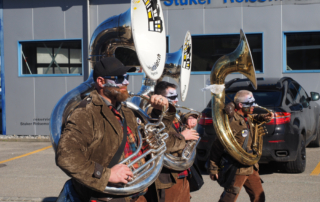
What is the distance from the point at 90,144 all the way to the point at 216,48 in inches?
353

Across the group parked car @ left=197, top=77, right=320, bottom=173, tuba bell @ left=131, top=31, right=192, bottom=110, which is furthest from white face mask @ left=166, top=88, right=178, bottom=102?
parked car @ left=197, top=77, right=320, bottom=173

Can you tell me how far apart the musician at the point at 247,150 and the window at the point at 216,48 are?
6941mm

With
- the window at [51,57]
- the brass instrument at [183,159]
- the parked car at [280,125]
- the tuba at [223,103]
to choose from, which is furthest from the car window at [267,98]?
the window at [51,57]

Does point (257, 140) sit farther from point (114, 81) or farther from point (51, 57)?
point (51, 57)

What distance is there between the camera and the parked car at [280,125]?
5.92 meters

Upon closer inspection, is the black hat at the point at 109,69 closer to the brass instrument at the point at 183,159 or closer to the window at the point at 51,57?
the brass instrument at the point at 183,159

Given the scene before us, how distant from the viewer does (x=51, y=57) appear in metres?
11.8

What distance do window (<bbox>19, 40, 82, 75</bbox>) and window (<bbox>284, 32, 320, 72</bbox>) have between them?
19.8 feet

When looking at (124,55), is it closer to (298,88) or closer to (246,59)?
(298,88)

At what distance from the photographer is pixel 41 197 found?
5246 mm

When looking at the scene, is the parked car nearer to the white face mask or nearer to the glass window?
the glass window

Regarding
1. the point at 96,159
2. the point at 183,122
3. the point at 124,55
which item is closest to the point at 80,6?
the point at 124,55

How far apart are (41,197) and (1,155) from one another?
4.06 meters

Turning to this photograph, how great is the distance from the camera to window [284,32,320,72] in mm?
10469
